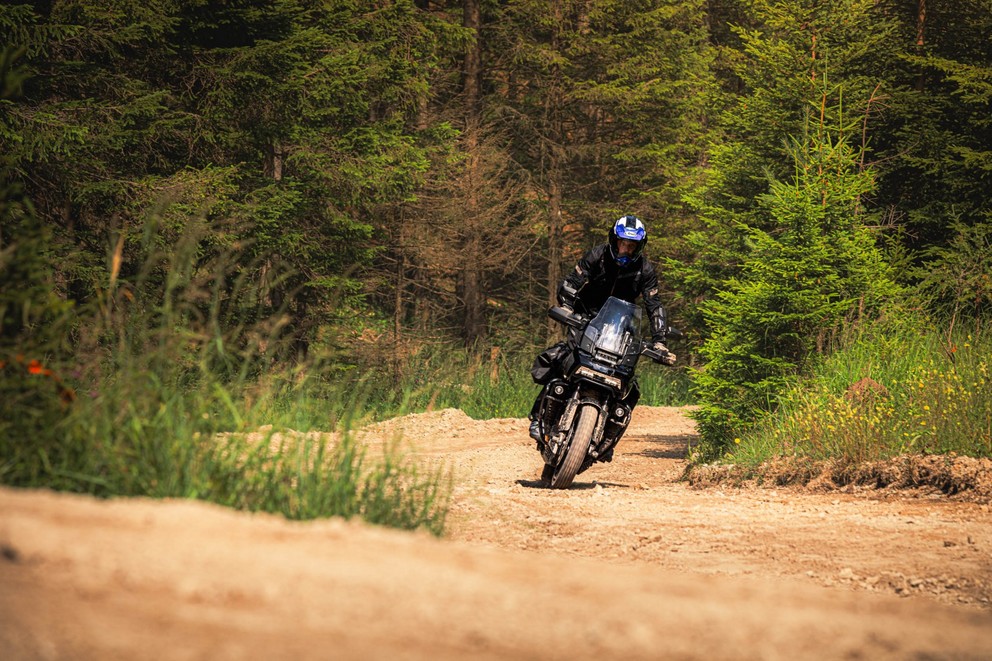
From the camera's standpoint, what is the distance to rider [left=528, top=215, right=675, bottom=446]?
10.2m

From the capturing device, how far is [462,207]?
2527 cm

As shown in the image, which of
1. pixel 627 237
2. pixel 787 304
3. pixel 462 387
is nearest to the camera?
pixel 627 237

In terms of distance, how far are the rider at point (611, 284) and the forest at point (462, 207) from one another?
5.64 feet

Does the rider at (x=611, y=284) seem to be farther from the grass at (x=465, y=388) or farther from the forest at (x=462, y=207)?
the grass at (x=465, y=388)

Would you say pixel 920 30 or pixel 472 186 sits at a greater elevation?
pixel 920 30

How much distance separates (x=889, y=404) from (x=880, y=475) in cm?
136

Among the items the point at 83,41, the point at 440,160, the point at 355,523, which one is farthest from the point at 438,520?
the point at 440,160

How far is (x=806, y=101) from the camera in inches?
641

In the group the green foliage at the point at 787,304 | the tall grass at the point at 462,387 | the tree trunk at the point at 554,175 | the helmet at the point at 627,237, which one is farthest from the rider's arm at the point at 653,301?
the tree trunk at the point at 554,175

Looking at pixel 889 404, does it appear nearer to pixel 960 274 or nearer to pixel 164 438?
pixel 960 274

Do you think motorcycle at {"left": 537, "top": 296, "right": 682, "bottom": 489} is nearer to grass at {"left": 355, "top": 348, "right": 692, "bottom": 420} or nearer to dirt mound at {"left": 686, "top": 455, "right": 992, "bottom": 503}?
dirt mound at {"left": 686, "top": 455, "right": 992, "bottom": 503}

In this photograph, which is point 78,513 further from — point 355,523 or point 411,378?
point 411,378

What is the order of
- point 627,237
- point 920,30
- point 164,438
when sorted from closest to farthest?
point 164,438 → point 627,237 → point 920,30

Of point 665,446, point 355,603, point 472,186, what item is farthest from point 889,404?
point 472,186
